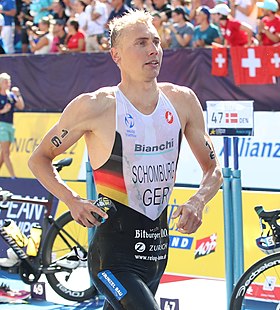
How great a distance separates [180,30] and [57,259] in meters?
6.74

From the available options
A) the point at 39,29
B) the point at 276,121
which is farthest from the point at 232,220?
the point at 39,29

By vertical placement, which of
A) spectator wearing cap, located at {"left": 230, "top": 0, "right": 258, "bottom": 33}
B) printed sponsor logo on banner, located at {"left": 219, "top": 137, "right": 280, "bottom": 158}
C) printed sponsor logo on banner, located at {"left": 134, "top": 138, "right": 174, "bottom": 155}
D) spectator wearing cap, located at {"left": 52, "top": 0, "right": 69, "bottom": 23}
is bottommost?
printed sponsor logo on banner, located at {"left": 134, "top": 138, "right": 174, "bottom": 155}

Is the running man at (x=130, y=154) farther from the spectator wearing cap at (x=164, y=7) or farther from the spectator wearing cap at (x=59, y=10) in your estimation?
the spectator wearing cap at (x=59, y=10)

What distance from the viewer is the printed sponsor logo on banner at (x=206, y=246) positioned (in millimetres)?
7082

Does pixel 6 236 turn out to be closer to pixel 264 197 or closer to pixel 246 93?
pixel 264 197

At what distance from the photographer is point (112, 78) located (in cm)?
1434

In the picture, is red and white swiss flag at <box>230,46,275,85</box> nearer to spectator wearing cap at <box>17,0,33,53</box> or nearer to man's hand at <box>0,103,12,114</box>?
man's hand at <box>0,103,12,114</box>

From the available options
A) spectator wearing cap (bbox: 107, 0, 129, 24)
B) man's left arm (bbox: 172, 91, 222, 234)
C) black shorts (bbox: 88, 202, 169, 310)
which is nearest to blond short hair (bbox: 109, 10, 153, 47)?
man's left arm (bbox: 172, 91, 222, 234)

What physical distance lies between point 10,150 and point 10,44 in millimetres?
3219

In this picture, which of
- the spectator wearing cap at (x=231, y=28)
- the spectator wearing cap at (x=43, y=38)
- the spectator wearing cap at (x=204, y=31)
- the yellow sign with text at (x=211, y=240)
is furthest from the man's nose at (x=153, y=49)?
the spectator wearing cap at (x=43, y=38)

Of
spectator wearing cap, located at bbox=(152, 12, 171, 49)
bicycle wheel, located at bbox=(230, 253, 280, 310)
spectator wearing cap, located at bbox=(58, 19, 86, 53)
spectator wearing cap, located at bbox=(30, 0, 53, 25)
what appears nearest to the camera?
bicycle wheel, located at bbox=(230, 253, 280, 310)

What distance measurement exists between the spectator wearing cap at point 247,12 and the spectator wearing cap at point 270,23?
1.67ft

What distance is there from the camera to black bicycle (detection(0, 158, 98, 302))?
23.3ft

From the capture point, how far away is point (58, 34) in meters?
15.2
